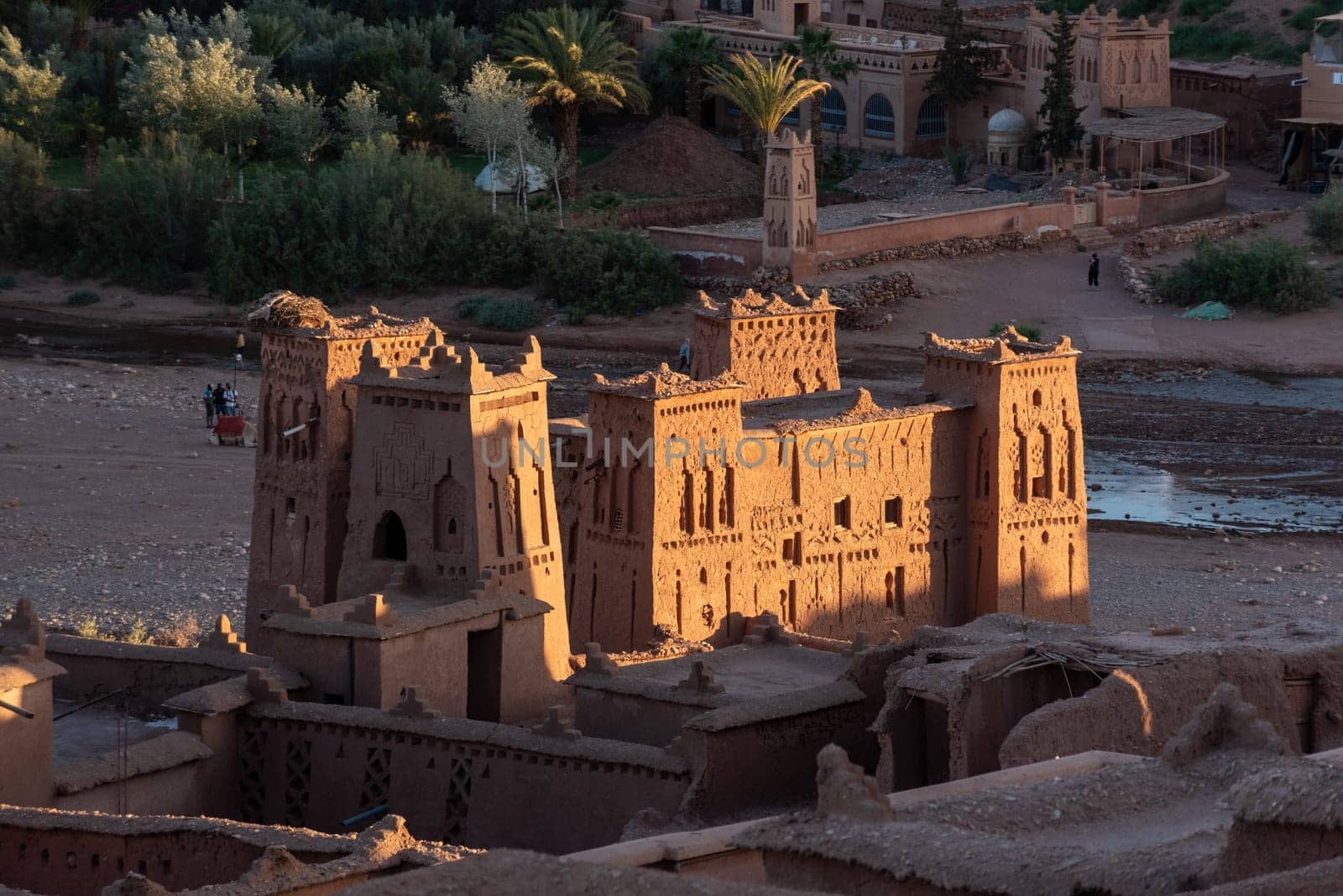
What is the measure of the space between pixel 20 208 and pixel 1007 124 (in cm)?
2046

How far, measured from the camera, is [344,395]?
28.1 meters

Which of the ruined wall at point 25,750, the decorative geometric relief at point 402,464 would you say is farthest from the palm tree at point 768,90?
the ruined wall at point 25,750

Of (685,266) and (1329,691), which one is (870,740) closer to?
(1329,691)

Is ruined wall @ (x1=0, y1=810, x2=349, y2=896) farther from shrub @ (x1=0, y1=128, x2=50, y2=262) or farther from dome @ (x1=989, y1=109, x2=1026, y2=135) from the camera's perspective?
dome @ (x1=989, y1=109, x2=1026, y2=135)

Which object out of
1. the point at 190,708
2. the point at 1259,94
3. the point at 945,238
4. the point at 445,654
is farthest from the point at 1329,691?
the point at 1259,94

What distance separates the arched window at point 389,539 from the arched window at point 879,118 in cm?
4017

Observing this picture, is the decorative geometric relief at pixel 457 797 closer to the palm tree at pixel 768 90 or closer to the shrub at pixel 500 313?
the shrub at pixel 500 313

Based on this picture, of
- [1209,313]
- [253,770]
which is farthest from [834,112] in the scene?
[253,770]

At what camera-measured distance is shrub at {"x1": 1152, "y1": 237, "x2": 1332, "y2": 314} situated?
173 ft

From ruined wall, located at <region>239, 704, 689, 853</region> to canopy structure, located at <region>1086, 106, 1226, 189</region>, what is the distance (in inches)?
1466

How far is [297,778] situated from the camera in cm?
2419

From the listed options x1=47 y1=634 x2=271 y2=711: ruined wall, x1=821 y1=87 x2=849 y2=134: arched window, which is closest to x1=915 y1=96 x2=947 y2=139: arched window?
x1=821 y1=87 x2=849 y2=134: arched window

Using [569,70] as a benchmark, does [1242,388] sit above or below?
below

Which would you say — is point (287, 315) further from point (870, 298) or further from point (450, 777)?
point (870, 298)
